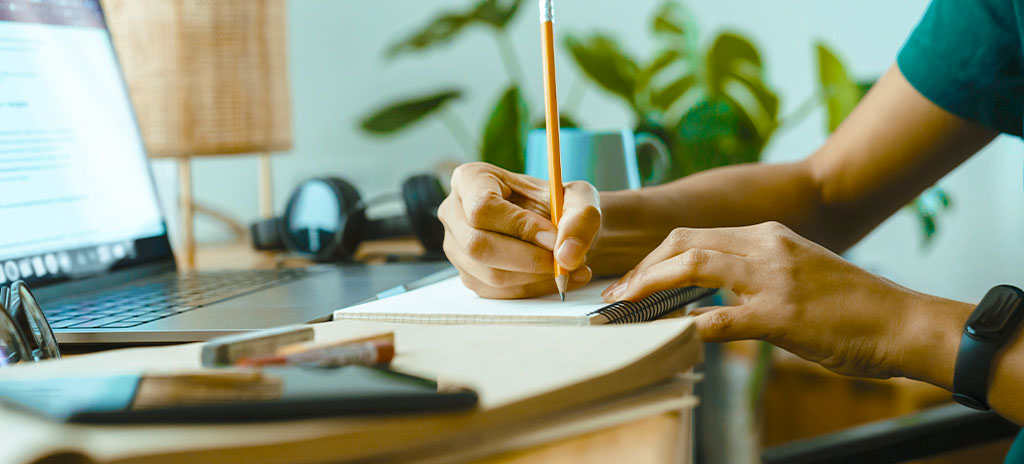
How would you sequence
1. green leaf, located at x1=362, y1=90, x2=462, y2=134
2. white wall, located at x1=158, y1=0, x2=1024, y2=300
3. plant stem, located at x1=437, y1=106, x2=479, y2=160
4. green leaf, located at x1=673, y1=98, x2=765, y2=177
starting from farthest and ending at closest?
plant stem, located at x1=437, y1=106, x2=479, y2=160
white wall, located at x1=158, y1=0, x2=1024, y2=300
green leaf, located at x1=362, y1=90, x2=462, y2=134
green leaf, located at x1=673, y1=98, x2=765, y2=177

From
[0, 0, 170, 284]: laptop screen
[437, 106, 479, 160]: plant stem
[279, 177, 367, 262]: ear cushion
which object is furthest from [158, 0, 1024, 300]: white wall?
[0, 0, 170, 284]: laptop screen

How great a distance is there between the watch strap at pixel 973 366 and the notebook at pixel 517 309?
6.6 inches

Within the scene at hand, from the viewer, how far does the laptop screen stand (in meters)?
0.62

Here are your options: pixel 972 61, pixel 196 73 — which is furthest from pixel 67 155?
pixel 972 61

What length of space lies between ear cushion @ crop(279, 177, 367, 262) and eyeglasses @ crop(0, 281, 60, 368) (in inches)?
18.6

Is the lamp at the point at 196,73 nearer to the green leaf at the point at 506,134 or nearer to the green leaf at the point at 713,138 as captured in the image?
the green leaf at the point at 506,134

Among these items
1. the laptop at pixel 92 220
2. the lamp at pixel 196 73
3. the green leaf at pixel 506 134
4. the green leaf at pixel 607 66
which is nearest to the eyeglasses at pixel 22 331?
the laptop at pixel 92 220

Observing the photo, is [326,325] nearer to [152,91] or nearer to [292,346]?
[292,346]

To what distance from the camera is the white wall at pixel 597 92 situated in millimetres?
1788

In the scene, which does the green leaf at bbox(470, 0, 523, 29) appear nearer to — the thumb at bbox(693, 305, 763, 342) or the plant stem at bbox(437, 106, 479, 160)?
the plant stem at bbox(437, 106, 479, 160)

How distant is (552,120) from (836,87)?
43.5 inches

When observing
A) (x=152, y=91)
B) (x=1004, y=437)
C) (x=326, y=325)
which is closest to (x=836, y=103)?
(x=1004, y=437)

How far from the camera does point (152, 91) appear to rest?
1.05m

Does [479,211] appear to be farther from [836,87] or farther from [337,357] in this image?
[836,87]
